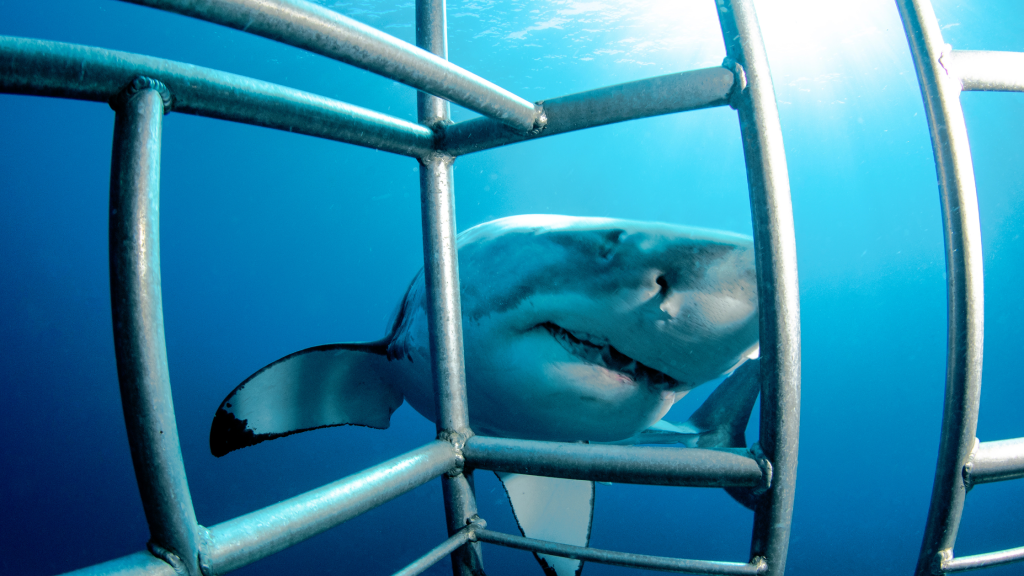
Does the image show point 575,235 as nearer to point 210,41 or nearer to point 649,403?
point 649,403

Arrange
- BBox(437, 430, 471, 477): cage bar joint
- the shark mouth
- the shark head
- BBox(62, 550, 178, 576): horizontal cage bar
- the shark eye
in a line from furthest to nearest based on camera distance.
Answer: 1. the shark mouth
2. the shark eye
3. the shark head
4. BBox(437, 430, 471, 477): cage bar joint
5. BBox(62, 550, 178, 576): horizontal cage bar

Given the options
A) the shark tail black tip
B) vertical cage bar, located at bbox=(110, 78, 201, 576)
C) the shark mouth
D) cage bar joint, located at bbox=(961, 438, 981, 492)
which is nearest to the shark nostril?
the shark mouth

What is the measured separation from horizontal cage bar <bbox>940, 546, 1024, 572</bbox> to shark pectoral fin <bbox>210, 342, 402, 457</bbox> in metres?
2.02

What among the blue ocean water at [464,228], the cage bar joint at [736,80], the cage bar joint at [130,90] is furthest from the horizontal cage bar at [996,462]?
the blue ocean water at [464,228]

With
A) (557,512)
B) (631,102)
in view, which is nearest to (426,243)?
(631,102)

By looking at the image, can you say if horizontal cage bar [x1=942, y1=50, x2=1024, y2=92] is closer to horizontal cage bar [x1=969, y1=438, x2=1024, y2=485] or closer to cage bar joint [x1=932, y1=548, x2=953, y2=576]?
horizontal cage bar [x1=969, y1=438, x2=1024, y2=485]

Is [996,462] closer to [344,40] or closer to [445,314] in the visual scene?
[445,314]

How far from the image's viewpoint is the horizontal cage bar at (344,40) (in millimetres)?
439

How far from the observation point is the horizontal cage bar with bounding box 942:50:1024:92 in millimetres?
588

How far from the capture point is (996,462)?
60 centimetres

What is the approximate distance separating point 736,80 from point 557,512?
260 cm

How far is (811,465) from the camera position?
38.5m

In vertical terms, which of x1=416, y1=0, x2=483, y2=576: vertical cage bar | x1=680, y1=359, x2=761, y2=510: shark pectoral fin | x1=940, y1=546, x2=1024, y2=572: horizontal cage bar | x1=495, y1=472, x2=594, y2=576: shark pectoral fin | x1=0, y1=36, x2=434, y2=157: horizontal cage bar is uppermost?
x1=0, y1=36, x2=434, y2=157: horizontal cage bar

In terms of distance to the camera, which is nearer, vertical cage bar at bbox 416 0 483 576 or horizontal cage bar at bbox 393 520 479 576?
horizontal cage bar at bbox 393 520 479 576
